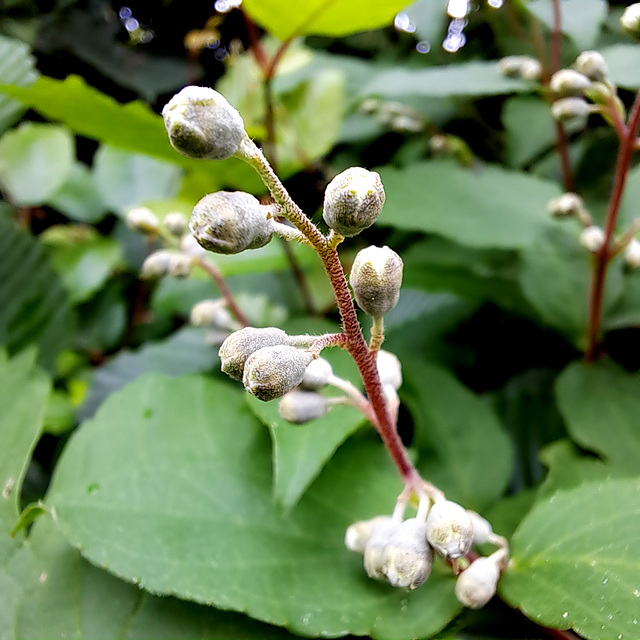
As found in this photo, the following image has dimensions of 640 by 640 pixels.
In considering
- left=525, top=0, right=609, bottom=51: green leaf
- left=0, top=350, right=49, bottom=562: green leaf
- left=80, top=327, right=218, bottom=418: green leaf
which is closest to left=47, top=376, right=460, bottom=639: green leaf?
left=0, top=350, right=49, bottom=562: green leaf

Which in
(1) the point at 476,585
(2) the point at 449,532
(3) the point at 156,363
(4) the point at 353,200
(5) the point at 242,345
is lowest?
(3) the point at 156,363

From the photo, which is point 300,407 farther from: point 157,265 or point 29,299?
point 29,299

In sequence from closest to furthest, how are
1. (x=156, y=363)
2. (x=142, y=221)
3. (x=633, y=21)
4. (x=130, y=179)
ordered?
(x=633, y=21), (x=142, y=221), (x=156, y=363), (x=130, y=179)

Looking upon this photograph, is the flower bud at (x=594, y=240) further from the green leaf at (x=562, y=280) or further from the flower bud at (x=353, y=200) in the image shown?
the flower bud at (x=353, y=200)

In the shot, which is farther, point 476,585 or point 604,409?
point 604,409

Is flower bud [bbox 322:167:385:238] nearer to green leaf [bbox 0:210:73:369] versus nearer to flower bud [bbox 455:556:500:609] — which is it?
flower bud [bbox 455:556:500:609]

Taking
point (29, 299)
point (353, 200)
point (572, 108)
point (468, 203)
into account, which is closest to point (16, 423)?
point (29, 299)
